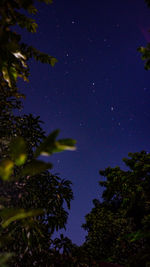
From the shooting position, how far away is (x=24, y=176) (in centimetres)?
478

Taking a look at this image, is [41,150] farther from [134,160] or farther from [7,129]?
[134,160]

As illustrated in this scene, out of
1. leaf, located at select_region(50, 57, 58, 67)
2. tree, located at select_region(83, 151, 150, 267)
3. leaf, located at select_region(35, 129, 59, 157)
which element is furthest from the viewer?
tree, located at select_region(83, 151, 150, 267)

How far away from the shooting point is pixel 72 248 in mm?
4453

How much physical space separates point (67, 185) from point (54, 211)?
0.84m

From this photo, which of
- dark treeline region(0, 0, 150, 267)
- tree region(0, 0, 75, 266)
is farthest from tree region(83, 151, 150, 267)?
tree region(0, 0, 75, 266)

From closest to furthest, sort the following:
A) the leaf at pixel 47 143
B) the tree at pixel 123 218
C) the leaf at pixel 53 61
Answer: the leaf at pixel 47 143, the leaf at pixel 53 61, the tree at pixel 123 218

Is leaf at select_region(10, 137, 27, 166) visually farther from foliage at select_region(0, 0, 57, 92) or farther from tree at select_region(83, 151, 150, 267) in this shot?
tree at select_region(83, 151, 150, 267)

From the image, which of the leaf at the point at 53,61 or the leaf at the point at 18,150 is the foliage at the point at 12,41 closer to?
the leaf at the point at 53,61

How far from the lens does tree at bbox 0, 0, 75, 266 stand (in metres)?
0.58

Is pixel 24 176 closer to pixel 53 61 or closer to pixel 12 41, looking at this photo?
pixel 53 61

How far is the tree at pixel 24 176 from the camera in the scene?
0.58m

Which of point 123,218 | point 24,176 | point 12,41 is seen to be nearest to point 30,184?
point 24,176

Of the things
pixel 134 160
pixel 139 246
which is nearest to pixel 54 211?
pixel 134 160

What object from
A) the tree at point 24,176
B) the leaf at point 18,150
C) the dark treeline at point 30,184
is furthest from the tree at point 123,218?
the leaf at point 18,150
